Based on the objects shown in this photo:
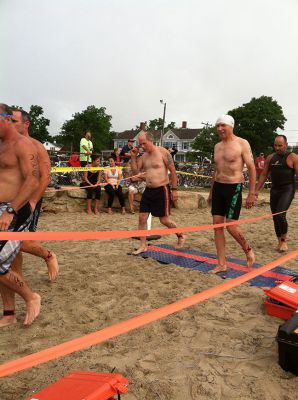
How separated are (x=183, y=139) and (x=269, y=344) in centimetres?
7501

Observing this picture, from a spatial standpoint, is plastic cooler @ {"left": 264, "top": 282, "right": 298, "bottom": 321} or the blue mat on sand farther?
the blue mat on sand

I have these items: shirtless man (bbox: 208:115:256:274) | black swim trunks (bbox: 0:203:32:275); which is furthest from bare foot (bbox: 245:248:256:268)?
black swim trunks (bbox: 0:203:32:275)

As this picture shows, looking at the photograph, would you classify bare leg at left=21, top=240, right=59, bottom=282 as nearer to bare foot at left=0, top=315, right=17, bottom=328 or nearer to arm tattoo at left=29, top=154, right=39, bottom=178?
bare foot at left=0, top=315, right=17, bottom=328

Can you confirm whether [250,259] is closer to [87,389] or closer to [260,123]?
[87,389]

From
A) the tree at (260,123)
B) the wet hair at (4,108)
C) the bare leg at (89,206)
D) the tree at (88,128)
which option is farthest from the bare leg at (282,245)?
the tree at (88,128)

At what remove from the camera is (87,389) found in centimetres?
164

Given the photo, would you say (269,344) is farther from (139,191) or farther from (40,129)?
(40,129)

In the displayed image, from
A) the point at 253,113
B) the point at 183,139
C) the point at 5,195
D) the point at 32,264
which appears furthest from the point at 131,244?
the point at 183,139

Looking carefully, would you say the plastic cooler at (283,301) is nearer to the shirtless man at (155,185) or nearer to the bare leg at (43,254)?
the bare leg at (43,254)

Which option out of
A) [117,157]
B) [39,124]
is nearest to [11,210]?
[117,157]

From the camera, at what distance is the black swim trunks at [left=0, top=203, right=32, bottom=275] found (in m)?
2.73

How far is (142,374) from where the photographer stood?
2.27 m

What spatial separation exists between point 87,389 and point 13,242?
4.95ft

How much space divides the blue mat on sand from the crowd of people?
0.52 feet
